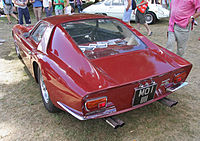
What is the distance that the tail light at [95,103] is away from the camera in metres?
1.73

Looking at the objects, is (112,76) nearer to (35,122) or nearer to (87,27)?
(35,122)

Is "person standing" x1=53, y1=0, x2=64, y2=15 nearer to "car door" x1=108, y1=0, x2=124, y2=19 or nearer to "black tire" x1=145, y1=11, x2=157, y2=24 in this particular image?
"car door" x1=108, y1=0, x2=124, y2=19

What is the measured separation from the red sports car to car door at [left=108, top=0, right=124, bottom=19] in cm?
617

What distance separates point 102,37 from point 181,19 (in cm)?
143

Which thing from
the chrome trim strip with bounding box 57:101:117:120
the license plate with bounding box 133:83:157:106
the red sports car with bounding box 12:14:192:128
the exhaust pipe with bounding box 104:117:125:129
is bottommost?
the exhaust pipe with bounding box 104:117:125:129

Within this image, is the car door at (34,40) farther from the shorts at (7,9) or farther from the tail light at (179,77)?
the shorts at (7,9)

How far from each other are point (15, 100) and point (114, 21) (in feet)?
6.77

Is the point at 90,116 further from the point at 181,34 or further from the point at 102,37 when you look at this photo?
the point at 181,34

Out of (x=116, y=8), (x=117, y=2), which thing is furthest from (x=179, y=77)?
(x=117, y=2)

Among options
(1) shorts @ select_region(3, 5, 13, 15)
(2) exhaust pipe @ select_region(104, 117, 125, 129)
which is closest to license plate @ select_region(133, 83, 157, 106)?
(2) exhaust pipe @ select_region(104, 117, 125, 129)

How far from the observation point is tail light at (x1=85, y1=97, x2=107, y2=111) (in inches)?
67.9

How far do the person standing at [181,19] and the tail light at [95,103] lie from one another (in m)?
2.19

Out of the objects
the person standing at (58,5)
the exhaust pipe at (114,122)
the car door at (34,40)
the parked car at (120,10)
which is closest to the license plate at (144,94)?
the exhaust pipe at (114,122)

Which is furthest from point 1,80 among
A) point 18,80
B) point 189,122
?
point 189,122
